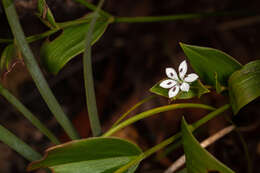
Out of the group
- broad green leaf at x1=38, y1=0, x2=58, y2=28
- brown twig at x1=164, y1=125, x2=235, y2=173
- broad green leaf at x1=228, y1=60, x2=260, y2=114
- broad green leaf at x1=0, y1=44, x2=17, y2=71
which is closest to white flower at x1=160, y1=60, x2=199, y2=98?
broad green leaf at x1=228, y1=60, x2=260, y2=114

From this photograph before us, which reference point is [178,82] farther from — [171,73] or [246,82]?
[246,82]

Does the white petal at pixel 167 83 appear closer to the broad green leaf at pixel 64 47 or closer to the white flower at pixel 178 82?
the white flower at pixel 178 82

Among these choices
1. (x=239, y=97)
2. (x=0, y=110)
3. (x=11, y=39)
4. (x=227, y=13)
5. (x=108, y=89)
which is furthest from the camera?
(x=108, y=89)

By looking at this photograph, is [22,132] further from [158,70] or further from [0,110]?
[158,70]

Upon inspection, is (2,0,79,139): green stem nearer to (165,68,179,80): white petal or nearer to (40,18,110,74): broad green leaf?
(40,18,110,74): broad green leaf

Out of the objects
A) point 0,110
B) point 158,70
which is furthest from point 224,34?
point 0,110

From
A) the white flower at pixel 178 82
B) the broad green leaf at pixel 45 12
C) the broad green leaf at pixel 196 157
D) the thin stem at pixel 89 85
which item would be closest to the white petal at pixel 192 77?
the white flower at pixel 178 82
